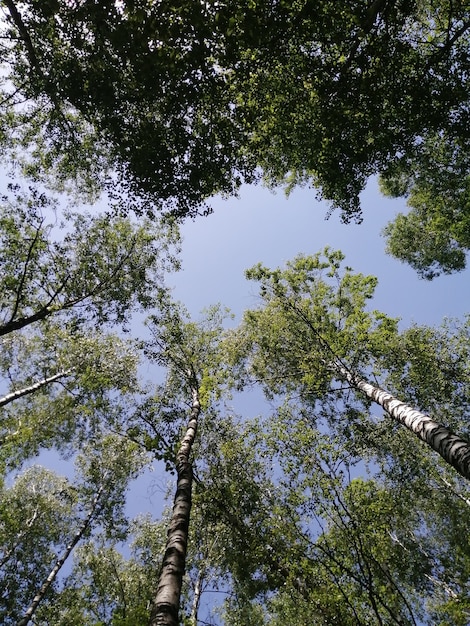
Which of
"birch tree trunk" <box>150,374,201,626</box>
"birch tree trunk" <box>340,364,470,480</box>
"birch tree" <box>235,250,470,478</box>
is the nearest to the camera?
"birch tree trunk" <box>150,374,201,626</box>

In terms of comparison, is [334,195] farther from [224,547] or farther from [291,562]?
[224,547]

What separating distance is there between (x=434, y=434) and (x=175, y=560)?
4.55 meters

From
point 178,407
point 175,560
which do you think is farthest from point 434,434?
point 178,407

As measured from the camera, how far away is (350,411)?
15.2 m

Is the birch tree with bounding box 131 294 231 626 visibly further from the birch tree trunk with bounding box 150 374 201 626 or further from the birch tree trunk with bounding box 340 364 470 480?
the birch tree trunk with bounding box 340 364 470 480

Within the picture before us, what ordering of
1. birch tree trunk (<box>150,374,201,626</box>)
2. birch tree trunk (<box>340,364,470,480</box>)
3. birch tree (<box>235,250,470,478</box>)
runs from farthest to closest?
birch tree (<box>235,250,470,478</box>) → birch tree trunk (<box>340,364,470,480</box>) → birch tree trunk (<box>150,374,201,626</box>)

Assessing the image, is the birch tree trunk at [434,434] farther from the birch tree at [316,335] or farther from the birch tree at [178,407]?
the birch tree at [178,407]

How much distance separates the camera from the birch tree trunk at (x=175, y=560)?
346cm

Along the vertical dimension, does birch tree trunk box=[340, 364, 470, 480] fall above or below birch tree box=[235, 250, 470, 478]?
below

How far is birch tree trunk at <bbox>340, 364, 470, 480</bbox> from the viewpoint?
16.6ft

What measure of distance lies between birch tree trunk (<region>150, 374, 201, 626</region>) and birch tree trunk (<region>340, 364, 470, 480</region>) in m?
3.89

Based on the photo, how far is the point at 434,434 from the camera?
600 cm

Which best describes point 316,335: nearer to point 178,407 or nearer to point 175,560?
point 178,407

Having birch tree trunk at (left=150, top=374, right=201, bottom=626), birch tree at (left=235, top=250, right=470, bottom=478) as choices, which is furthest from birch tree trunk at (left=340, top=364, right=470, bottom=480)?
birch tree trunk at (left=150, top=374, right=201, bottom=626)
